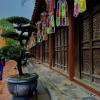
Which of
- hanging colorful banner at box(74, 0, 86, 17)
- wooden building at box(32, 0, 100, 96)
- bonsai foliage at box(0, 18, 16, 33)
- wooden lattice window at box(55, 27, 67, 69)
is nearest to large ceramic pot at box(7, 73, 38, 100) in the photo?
wooden building at box(32, 0, 100, 96)

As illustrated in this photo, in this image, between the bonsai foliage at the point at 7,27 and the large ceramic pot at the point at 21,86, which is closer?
the large ceramic pot at the point at 21,86

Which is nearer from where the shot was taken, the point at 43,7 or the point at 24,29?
the point at 24,29

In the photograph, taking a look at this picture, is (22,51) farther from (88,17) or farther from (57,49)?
(57,49)

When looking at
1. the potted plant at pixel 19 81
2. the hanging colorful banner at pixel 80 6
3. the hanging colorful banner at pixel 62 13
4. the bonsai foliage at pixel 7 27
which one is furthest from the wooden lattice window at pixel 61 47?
the hanging colorful banner at pixel 80 6

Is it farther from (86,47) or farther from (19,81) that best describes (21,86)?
(86,47)

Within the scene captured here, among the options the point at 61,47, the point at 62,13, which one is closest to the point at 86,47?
the point at 62,13

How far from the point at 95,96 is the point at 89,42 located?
5.14ft

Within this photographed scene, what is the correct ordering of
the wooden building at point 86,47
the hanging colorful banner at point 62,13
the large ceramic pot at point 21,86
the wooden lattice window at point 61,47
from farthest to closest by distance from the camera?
the wooden lattice window at point 61,47 < the hanging colorful banner at point 62,13 < the large ceramic pot at point 21,86 < the wooden building at point 86,47

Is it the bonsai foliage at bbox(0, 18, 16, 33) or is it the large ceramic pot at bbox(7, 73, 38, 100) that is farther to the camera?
the bonsai foliage at bbox(0, 18, 16, 33)

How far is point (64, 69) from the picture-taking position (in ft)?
35.2

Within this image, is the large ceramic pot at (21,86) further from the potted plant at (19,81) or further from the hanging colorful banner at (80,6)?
the hanging colorful banner at (80,6)

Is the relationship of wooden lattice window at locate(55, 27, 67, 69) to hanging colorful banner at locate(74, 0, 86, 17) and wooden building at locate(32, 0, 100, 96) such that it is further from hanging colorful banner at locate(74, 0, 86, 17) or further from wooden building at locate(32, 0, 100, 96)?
hanging colorful banner at locate(74, 0, 86, 17)

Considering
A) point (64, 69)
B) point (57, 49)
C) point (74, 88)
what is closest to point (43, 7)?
point (57, 49)

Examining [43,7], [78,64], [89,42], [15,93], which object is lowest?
[15,93]
